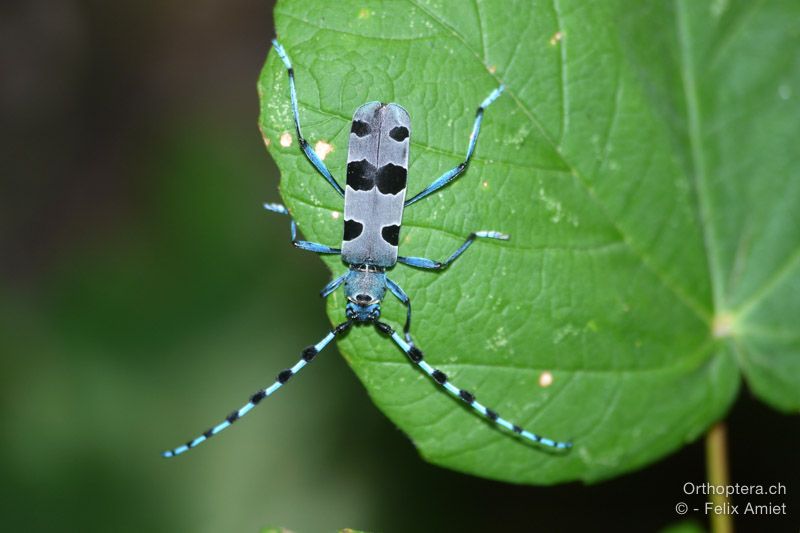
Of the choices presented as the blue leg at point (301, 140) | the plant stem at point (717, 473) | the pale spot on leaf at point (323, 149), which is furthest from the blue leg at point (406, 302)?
the plant stem at point (717, 473)

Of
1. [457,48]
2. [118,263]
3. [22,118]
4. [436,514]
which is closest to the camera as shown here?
[457,48]

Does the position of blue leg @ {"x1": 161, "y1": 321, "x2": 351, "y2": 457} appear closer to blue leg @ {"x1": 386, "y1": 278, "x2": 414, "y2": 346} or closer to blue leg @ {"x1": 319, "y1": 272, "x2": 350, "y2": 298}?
blue leg @ {"x1": 319, "y1": 272, "x2": 350, "y2": 298}

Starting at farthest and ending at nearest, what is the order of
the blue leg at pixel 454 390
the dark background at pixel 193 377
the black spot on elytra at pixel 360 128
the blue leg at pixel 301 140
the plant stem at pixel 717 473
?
the dark background at pixel 193 377, the plant stem at pixel 717 473, the blue leg at pixel 454 390, the black spot on elytra at pixel 360 128, the blue leg at pixel 301 140

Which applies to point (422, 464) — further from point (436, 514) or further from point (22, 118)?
point (22, 118)

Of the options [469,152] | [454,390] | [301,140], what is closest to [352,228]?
[301,140]

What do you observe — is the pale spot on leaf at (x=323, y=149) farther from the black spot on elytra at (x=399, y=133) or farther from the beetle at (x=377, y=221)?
the black spot on elytra at (x=399, y=133)

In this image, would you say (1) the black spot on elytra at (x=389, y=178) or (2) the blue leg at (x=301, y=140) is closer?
(2) the blue leg at (x=301, y=140)

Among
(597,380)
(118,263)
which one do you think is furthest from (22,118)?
(597,380)
